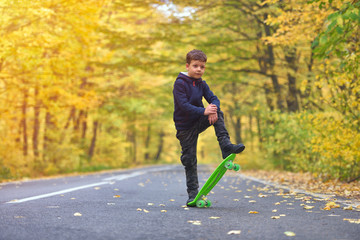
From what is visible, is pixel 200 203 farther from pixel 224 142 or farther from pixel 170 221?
pixel 170 221

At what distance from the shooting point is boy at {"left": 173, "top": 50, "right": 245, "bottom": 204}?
4777mm

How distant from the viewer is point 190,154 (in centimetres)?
510

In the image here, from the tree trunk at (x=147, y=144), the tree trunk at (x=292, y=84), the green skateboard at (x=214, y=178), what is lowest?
the tree trunk at (x=147, y=144)

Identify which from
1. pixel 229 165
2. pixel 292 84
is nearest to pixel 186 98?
pixel 229 165

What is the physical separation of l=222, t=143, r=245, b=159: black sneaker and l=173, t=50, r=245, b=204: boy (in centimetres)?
17

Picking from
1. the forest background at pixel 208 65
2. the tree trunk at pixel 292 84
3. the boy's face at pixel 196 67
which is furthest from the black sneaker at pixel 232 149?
the tree trunk at pixel 292 84

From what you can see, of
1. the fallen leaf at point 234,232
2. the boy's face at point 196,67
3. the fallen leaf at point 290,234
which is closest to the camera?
the fallen leaf at point 290,234

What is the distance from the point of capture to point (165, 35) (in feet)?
54.5

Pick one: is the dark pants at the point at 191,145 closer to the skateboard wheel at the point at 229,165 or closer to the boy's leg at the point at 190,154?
the boy's leg at the point at 190,154

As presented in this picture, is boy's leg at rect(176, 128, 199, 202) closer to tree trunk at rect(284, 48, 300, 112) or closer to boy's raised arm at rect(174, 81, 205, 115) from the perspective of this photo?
boy's raised arm at rect(174, 81, 205, 115)

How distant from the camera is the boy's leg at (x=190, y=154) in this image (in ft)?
16.6

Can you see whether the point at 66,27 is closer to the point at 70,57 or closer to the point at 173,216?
the point at 70,57

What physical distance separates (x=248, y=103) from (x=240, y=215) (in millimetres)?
20499

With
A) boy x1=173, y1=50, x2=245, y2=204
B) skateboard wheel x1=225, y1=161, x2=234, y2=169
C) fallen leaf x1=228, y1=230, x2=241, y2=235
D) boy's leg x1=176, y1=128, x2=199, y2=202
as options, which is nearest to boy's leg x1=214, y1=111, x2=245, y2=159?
boy x1=173, y1=50, x2=245, y2=204
